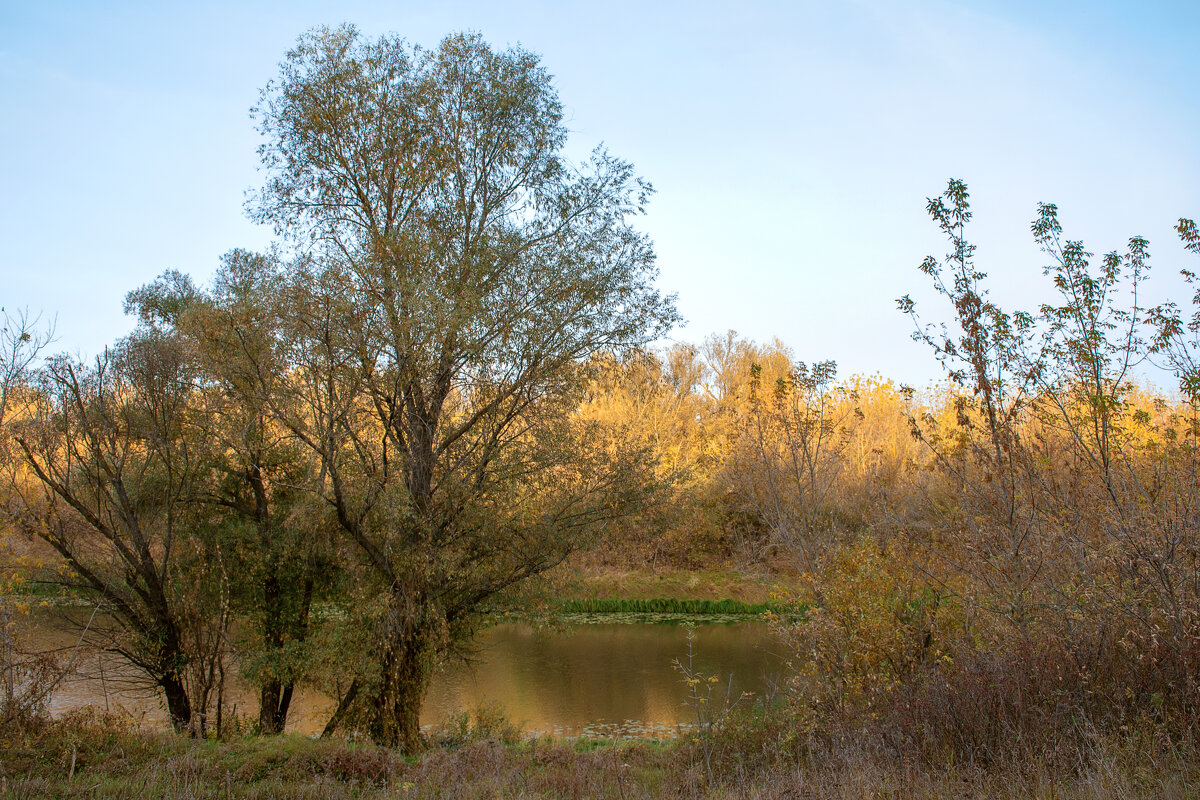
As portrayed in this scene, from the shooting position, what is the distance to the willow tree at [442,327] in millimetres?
11031

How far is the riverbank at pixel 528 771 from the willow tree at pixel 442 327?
105 inches

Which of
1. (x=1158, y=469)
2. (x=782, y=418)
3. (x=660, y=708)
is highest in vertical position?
(x=782, y=418)

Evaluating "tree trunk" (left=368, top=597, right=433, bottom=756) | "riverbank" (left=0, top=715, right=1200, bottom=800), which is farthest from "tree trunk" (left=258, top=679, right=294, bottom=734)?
"riverbank" (left=0, top=715, right=1200, bottom=800)

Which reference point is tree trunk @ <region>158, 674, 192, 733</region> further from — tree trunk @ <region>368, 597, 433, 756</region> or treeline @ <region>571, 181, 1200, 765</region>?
treeline @ <region>571, 181, 1200, 765</region>

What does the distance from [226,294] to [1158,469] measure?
13.2 meters

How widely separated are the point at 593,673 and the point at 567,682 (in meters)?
1.11

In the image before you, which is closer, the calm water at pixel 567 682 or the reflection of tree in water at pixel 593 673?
the calm water at pixel 567 682

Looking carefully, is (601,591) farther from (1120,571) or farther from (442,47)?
(1120,571)

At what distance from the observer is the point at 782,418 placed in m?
12.2

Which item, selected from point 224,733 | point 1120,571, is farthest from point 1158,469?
point 224,733

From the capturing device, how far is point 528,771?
9.03 metres

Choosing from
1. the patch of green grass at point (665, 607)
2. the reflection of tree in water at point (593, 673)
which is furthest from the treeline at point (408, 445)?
the patch of green grass at point (665, 607)

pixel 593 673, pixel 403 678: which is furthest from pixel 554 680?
pixel 403 678

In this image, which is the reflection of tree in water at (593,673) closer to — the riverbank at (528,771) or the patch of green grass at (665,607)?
the patch of green grass at (665,607)
